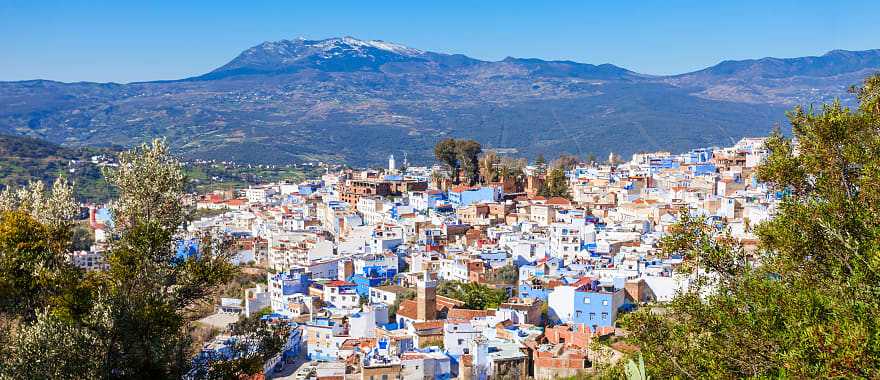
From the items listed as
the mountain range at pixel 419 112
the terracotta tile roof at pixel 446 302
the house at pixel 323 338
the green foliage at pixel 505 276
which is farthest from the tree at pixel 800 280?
the mountain range at pixel 419 112

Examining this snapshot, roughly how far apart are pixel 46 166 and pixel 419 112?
324 ft

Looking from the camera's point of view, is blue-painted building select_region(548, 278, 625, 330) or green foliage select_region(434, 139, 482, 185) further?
green foliage select_region(434, 139, 482, 185)

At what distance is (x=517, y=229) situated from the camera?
29.6 metres

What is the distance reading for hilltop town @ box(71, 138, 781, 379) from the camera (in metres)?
16.3

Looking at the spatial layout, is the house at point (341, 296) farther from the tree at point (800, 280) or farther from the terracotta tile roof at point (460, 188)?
the tree at point (800, 280)

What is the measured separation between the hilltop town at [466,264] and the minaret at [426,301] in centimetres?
6

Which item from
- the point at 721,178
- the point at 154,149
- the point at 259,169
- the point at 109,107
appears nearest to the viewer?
the point at 154,149

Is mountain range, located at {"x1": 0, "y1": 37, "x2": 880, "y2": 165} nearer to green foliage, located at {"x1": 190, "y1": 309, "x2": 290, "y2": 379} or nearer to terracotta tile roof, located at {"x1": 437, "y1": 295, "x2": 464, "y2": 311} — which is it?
A: terracotta tile roof, located at {"x1": 437, "y1": 295, "x2": 464, "y2": 311}

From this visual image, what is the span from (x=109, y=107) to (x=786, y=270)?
7038 inches

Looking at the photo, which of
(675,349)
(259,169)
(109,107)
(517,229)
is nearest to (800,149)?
(675,349)

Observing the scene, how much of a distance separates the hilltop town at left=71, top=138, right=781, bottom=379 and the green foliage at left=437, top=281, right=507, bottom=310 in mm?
61

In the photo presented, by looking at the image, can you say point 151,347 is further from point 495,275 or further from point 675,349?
point 495,275

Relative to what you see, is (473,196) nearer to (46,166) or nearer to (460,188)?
(460,188)

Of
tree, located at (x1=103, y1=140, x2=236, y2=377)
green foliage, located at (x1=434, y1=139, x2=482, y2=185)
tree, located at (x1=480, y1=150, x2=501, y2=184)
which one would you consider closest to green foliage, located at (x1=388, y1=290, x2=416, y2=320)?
tree, located at (x1=103, y1=140, x2=236, y2=377)
